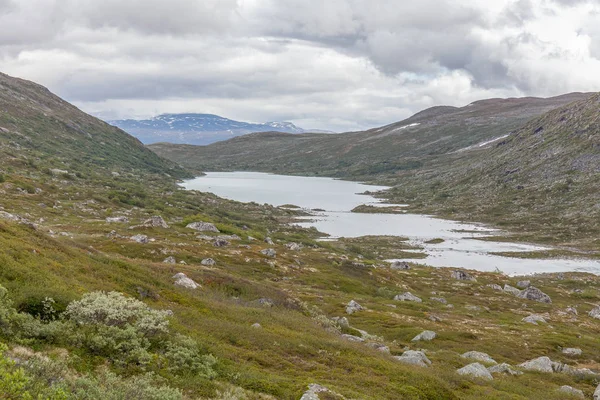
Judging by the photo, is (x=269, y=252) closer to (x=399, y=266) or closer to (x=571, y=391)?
(x=399, y=266)

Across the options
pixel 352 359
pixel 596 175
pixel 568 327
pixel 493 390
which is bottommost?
pixel 568 327

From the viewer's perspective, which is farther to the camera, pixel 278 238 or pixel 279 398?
pixel 278 238

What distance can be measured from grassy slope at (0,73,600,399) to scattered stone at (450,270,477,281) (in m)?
1.51

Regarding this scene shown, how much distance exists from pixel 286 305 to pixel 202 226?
5694 cm

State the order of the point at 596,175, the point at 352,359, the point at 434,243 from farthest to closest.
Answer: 1. the point at 596,175
2. the point at 434,243
3. the point at 352,359

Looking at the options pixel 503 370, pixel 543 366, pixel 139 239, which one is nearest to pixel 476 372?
pixel 503 370

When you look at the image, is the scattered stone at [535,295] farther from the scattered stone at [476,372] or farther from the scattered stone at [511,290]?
the scattered stone at [476,372]

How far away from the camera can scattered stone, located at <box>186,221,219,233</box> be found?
95.4 m

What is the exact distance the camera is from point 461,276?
91.6 m

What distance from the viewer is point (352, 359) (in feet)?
85.0

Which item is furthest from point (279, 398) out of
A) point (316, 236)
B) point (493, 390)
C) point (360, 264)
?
point (316, 236)

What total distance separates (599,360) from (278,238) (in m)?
83.8

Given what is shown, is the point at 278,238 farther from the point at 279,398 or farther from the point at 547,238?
the point at 279,398

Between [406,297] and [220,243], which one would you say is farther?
[220,243]
